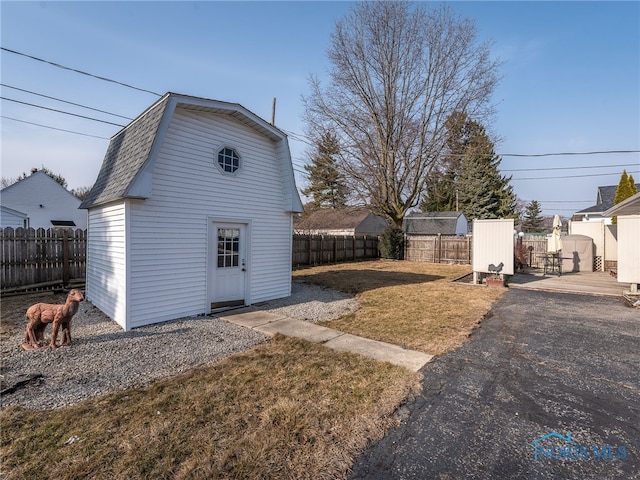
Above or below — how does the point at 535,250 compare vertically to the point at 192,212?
below

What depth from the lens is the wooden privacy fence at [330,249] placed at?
1566cm

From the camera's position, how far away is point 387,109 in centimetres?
1798

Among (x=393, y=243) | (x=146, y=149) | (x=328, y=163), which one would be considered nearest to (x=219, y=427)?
(x=146, y=149)

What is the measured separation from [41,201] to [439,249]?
28.3m

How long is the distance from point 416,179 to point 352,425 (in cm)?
1754

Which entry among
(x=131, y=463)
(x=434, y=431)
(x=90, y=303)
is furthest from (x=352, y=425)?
(x=90, y=303)

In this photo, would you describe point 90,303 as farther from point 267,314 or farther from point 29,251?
point 267,314

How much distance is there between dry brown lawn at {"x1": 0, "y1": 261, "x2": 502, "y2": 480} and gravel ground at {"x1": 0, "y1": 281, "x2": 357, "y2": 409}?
0.98 feet

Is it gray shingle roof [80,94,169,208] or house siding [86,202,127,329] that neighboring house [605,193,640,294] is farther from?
house siding [86,202,127,329]

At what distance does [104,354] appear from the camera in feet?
13.7

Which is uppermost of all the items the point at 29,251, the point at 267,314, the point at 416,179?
the point at 416,179

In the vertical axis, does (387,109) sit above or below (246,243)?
above

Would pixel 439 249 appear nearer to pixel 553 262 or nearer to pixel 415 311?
pixel 553 262

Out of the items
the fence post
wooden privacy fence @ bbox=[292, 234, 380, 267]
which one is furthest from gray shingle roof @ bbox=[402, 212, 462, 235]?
the fence post
